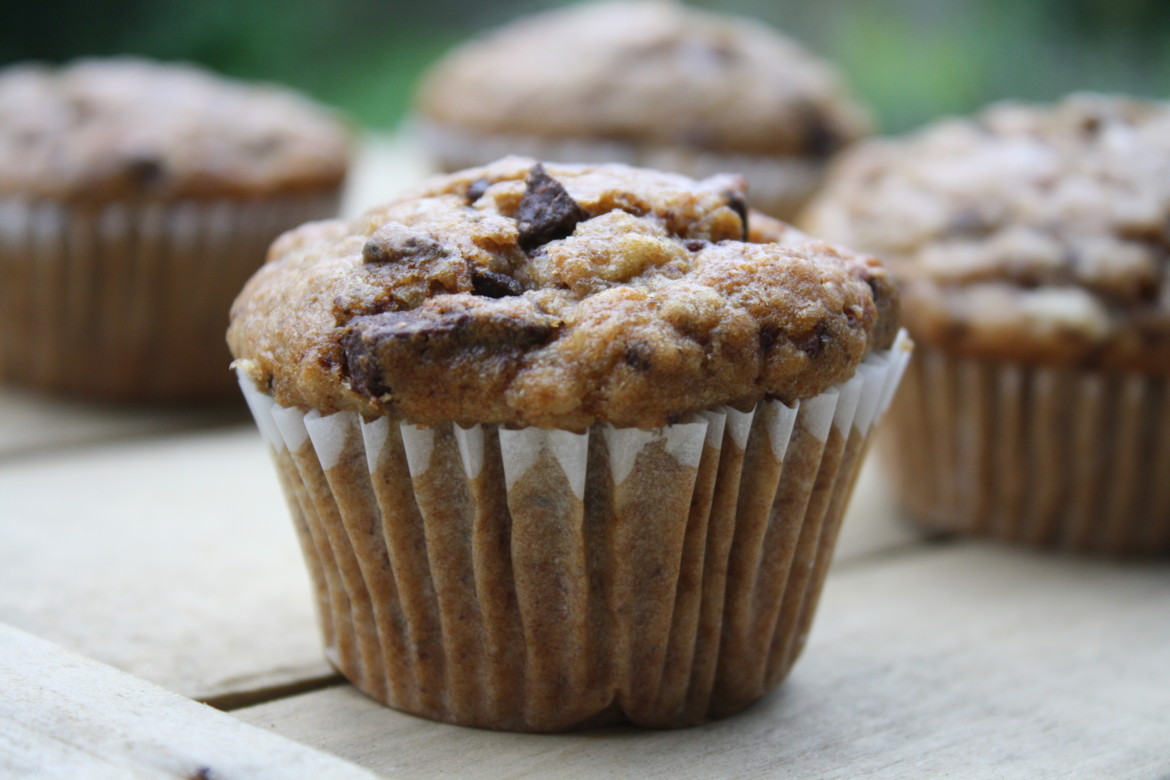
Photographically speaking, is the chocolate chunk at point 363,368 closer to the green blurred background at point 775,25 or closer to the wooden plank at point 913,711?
the wooden plank at point 913,711

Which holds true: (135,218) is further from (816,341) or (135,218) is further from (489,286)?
(816,341)

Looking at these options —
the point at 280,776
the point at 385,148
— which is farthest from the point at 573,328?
the point at 385,148

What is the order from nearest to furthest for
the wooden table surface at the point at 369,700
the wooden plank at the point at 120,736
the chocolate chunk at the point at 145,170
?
the wooden plank at the point at 120,736 → the wooden table surface at the point at 369,700 → the chocolate chunk at the point at 145,170

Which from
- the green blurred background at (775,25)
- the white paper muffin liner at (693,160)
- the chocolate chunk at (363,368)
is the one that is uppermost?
the green blurred background at (775,25)

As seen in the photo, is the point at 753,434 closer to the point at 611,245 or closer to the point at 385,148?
the point at 611,245

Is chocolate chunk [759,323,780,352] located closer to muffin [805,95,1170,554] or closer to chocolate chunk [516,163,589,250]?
chocolate chunk [516,163,589,250]

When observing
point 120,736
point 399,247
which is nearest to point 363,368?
point 399,247

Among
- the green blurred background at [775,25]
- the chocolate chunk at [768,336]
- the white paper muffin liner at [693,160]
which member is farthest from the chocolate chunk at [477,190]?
the green blurred background at [775,25]
